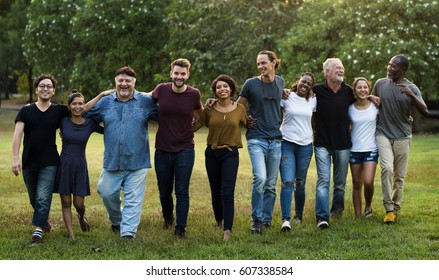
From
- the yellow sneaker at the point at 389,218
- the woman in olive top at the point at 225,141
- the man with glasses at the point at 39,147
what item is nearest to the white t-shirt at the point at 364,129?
the yellow sneaker at the point at 389,218

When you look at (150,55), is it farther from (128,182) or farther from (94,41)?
(128,182)

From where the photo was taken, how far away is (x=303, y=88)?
779 centimetres

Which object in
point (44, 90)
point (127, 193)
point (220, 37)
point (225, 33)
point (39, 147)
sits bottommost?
point (127, 193)

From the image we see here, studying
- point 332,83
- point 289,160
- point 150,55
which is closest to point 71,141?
point 289,160

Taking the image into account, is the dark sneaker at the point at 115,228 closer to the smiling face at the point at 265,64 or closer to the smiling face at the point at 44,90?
the smiling face at the point at 44,90

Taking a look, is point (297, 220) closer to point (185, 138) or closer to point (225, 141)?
point (225, 141)

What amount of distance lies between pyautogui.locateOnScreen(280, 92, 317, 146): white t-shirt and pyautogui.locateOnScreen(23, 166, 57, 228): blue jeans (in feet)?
8.80

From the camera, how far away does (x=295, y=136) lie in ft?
25.3

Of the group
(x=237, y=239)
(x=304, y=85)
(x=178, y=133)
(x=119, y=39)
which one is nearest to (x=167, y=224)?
(x=237, y=239)

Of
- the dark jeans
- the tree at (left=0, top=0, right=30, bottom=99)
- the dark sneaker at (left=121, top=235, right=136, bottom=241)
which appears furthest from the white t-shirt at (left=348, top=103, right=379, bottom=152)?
the tree at (left=0, top=0, right=30, bottom=99)

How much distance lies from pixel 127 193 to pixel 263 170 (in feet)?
5.04

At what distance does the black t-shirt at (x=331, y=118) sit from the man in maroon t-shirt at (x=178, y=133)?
1.62 meters

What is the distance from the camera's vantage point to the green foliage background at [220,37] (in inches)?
971

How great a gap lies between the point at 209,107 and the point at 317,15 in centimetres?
2044
